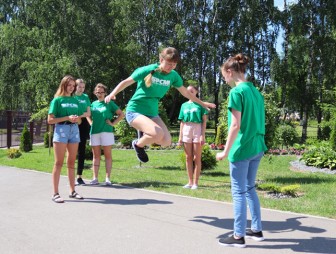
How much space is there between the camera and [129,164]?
513 inches

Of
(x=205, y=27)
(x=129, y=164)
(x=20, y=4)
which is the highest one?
(x=20, y=4)

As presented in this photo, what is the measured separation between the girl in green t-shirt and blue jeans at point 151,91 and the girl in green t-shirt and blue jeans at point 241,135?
4.58 ft

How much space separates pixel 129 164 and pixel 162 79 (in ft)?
24.8

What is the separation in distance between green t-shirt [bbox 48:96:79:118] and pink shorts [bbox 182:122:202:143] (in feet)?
8.09

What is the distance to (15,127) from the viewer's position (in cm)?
2445

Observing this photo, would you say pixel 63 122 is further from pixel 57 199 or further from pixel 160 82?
pixel 160 82

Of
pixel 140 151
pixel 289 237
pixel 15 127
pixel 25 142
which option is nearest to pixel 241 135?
pixel 289 237

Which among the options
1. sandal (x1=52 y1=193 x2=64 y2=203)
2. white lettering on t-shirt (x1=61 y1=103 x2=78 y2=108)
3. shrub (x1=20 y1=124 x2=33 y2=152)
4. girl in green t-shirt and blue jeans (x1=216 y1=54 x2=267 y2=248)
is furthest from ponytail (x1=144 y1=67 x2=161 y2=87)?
shrub (x1=20 y1=124 x2=33 y2=152)

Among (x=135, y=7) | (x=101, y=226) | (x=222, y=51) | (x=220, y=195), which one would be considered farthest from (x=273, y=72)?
(x=101, y=226)

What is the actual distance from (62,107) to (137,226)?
101 inches

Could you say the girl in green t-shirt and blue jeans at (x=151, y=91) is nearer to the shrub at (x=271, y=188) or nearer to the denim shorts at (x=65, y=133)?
the denim shorts at (x=65, y=133)

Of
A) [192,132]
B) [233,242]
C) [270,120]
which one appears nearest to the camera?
[233,242]

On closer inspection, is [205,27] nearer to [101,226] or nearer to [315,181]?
[315,181]

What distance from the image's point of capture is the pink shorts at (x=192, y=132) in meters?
8.20
